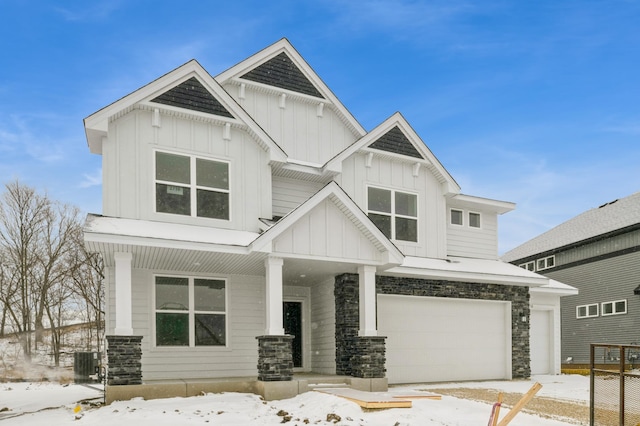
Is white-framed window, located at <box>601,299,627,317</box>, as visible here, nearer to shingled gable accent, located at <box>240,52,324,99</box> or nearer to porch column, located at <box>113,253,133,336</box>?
shingled gable accent, located at <box>240,52,324,99</box>

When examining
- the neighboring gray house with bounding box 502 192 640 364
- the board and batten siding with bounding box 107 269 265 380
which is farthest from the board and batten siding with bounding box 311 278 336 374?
the neighboring gray house with bounding box 502 192 640 364

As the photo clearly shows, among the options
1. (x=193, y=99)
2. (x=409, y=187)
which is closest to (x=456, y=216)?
(x=409, y=187)

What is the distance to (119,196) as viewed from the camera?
12125 millimetres

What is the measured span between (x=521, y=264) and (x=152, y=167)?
888 inches

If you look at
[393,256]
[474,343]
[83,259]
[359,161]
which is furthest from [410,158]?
[83,259]

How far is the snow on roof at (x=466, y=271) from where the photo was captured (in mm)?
14742

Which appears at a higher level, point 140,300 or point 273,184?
point 273,184

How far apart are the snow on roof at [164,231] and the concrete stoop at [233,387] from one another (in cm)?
296

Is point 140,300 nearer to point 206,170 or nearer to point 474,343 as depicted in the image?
point 206,170

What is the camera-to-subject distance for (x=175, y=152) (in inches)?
505

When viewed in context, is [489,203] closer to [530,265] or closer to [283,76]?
[283,76]

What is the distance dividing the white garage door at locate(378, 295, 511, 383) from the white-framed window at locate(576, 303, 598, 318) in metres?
10.1

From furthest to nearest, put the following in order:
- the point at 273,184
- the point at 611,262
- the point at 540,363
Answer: the point at 611,262, the point at 540,363, the point at 273,184

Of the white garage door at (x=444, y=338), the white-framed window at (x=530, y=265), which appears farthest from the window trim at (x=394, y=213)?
the white-framed window at (x=530, y=265)
